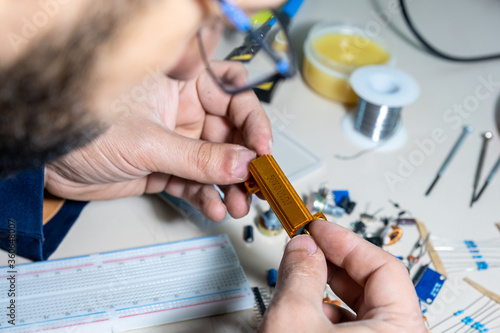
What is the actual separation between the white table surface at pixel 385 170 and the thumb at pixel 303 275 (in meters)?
0.22

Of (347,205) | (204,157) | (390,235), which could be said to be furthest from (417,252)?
(204,157)

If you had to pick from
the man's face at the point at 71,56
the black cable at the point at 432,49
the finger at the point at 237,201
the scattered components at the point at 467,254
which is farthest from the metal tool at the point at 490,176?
the man's face at the point at 71,56

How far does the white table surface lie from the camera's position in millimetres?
993

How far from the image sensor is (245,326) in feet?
2.86

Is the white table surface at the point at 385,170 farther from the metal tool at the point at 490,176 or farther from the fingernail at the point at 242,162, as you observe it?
the fingernail at the point at 242,162

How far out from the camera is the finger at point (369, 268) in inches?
27.6

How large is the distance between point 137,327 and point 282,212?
1.09 ft

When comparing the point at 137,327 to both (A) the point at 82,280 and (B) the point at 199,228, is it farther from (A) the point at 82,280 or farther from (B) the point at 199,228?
A: (B) the point at 199,228

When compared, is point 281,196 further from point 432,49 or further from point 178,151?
point 432,49

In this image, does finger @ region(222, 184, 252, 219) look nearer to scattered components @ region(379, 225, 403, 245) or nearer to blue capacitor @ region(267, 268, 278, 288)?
blue capacitor @ region(267, 268, 278, 288)

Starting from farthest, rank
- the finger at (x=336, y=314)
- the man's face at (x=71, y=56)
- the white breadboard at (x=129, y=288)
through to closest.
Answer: the white breadboard at (x=129, y=288)
the finger at (x=336, y=314)
the man's face at (x=71, y=56)

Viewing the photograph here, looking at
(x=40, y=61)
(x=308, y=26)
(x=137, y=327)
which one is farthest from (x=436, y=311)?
(x=308, y=26)

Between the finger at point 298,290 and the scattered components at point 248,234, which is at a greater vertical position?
the finger at point 298,290

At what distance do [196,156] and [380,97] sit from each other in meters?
0.53
